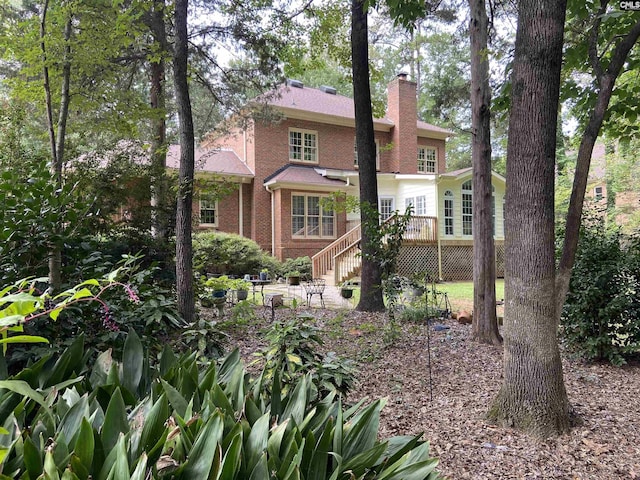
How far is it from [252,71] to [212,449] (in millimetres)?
10572

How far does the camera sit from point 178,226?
5.85 meters

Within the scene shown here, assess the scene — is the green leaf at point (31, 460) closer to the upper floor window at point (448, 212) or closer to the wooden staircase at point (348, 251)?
the wooden staircase at point (348, 251)

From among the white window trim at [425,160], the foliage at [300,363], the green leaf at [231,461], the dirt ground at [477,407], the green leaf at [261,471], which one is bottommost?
the dirt ground at [477,407]

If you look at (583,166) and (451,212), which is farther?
(451,212)

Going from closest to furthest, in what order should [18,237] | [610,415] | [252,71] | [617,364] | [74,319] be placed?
[18,237]
[74,319]
[610,415]
[617,364]
[252,71]

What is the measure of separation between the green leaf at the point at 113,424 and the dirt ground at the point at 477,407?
1.99 m

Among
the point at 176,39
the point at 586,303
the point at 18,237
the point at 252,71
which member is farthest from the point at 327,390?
the point at 252,71

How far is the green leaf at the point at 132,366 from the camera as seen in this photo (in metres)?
1.85

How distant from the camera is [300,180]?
674 inches

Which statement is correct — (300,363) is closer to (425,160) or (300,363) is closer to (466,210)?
(466,210)

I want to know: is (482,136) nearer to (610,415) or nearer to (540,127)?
(540,127)

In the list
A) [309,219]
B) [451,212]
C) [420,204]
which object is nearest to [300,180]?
[309,219]

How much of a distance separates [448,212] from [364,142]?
33.5 feet

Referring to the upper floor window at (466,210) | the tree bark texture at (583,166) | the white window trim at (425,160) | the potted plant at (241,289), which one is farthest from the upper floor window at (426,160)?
the tree bark texture at (583,166)
